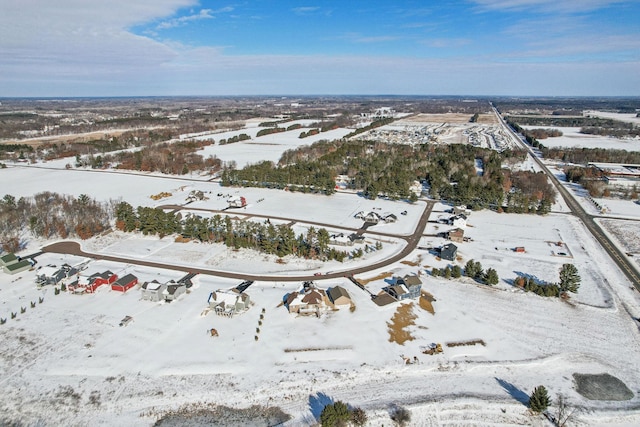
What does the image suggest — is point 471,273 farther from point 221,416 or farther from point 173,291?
point 173,291

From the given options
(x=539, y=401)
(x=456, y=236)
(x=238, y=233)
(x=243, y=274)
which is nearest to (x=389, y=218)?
(x=456, y=236)

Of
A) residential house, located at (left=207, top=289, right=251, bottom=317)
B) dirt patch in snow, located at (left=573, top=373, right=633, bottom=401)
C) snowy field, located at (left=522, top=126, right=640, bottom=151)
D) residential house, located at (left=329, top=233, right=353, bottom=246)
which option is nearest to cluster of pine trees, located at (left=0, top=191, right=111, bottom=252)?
residential house, located at (left=207, top=289, right=251, bottom=317)

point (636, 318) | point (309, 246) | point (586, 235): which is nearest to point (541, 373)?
point (636, 318)

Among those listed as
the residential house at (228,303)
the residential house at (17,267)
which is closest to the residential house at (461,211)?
the residential house at (228,303)

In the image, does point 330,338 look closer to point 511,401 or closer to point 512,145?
point 511,401

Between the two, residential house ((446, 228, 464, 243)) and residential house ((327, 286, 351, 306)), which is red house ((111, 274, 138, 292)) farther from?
residential house ((446, 228, 464, 243))

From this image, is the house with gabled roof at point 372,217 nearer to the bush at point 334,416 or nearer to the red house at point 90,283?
the red house at point 90,283
